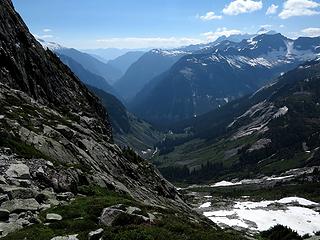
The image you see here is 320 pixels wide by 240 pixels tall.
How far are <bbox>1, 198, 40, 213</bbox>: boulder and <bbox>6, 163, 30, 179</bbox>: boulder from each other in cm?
505

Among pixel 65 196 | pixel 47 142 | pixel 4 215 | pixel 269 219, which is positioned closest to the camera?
pixel 4 215

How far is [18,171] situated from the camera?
33688mm

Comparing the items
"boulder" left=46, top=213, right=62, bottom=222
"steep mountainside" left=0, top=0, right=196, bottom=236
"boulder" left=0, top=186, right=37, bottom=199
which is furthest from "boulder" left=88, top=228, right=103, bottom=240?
"boulder" left=0, top=186, right=37, bottom=199

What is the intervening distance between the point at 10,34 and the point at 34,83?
10360mm

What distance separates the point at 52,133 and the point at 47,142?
5.12 m

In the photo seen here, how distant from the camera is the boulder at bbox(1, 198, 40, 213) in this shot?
26.4m

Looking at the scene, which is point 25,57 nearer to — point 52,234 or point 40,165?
point 40,165

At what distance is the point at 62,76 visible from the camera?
92.2m

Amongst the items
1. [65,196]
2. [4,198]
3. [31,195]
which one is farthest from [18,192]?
[65,196]

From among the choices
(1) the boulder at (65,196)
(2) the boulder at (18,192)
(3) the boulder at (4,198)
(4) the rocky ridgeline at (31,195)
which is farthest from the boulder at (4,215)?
(1) the boulder at (65,196)

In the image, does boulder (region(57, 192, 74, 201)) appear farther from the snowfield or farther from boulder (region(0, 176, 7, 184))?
the snowfield

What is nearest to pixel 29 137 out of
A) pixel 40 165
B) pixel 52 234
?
pixel 40 165

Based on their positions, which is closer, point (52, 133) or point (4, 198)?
point (4, 198)

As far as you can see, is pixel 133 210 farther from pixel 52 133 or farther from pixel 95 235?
pixel 52 133
